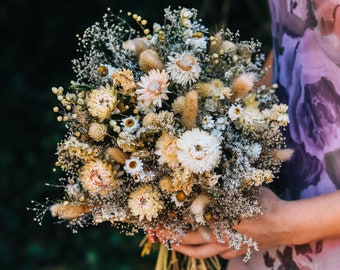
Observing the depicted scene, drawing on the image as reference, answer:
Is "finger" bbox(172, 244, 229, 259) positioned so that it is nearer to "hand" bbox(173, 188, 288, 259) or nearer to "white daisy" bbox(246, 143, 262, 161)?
"hand" bbox(173, 188, 288, 259)

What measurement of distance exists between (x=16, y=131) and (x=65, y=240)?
2.58 feet

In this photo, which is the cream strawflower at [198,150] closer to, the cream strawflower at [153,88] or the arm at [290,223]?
the cream strawflower at [153,88]

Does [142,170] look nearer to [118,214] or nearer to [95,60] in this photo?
[118,214]

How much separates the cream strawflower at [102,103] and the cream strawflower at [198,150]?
0.64 ft

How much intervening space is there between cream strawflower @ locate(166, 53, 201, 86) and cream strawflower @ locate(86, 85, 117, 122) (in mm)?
154

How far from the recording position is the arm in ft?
4.90

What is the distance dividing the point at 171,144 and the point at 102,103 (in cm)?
20

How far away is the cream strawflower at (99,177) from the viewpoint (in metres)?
1.47

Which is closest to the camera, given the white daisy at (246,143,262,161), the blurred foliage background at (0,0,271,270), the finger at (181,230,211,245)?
the white daisy at (246,143,262,161)

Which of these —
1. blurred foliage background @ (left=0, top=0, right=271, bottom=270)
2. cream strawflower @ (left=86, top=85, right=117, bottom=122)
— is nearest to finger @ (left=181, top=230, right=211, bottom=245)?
cream strawflower @ (left=86, top=85, right=117, bottom=122)

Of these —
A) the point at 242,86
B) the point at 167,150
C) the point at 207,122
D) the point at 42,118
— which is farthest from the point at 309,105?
the point at 42,118

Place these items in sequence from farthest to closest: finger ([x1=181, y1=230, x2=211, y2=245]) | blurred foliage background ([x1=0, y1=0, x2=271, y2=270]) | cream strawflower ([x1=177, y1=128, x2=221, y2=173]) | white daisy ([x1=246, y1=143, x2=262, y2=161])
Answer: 1. blurred foliage background ([x1=0, y1=0, x2=271, y2=270])
2. finger ([x1=181, y1=230, x2=211, y2=245])
3. white daisy ([x1=246, y1=143, x2=262, y2=161])
4. cream strawflower ([x1=177, y1=128, x2=221, y2=173])

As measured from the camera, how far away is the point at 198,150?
1386 millimetres

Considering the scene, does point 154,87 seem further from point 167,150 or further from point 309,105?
point 309,105
